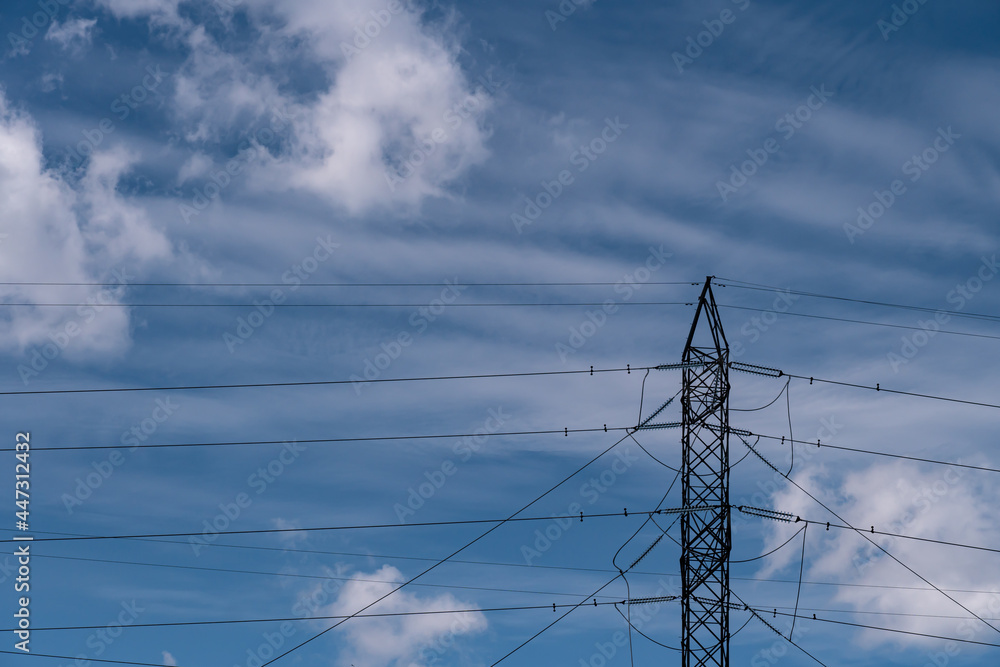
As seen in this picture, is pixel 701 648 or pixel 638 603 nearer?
pixel 701 648

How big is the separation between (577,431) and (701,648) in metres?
11.9

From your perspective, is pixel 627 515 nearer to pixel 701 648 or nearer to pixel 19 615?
pixel 701 648

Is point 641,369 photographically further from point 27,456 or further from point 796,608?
point 27,456

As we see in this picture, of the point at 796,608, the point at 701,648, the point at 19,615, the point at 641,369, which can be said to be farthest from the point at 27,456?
the point at 796,608

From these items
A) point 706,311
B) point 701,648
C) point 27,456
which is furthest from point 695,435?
point 27,456

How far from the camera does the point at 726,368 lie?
4775cm

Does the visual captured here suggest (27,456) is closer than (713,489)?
No

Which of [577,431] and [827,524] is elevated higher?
[577,431]

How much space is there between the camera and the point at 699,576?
150 feet

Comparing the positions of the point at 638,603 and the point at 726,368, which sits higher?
the point at 726,368

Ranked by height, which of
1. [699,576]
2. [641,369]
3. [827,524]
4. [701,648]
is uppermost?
[641,369]

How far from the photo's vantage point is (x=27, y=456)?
5116 cm

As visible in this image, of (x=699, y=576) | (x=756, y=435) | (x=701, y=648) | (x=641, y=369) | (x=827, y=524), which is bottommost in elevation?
(x=701, y=648)

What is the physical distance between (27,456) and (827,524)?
132ft
